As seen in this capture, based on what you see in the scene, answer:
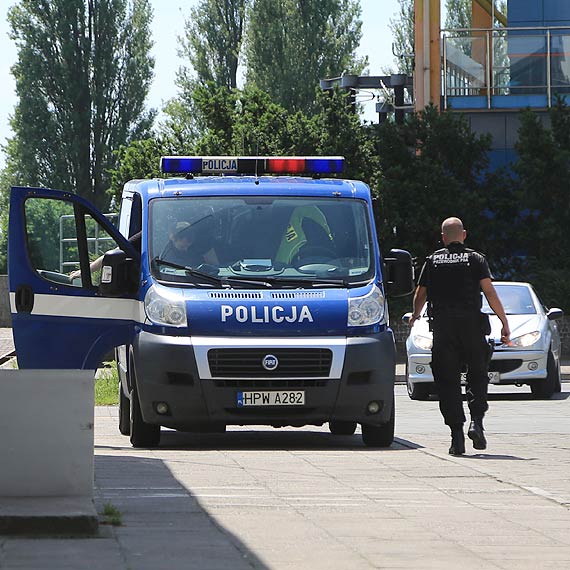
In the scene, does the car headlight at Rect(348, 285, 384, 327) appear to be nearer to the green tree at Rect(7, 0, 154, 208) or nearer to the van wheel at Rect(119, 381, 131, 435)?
the van wheel at Rect(119, 381, 131, 435)

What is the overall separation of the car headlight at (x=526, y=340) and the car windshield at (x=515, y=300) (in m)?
0.78

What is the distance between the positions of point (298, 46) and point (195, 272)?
5404 centimetres

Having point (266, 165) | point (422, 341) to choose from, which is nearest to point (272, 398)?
point (266, 165)

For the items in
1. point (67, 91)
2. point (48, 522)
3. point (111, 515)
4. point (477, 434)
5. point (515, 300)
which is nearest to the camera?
point (48, 522)

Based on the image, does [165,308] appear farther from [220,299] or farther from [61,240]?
[61,240]

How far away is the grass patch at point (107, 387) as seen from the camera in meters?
19.2

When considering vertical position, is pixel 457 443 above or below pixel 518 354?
above

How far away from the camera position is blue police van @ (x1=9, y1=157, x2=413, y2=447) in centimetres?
1234

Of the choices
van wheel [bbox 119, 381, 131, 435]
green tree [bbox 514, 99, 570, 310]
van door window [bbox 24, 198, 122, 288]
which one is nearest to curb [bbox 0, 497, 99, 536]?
van door window [bbox 24, 198, 122, 288]

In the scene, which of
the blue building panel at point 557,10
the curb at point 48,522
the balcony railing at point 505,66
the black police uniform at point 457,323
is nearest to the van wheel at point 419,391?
the black police uniform at point 457,323

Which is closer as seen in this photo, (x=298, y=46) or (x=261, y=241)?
(x=261, y=241)

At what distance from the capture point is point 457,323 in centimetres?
1219

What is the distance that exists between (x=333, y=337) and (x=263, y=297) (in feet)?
2.07

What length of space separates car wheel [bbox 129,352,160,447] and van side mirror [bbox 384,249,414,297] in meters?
2.24
